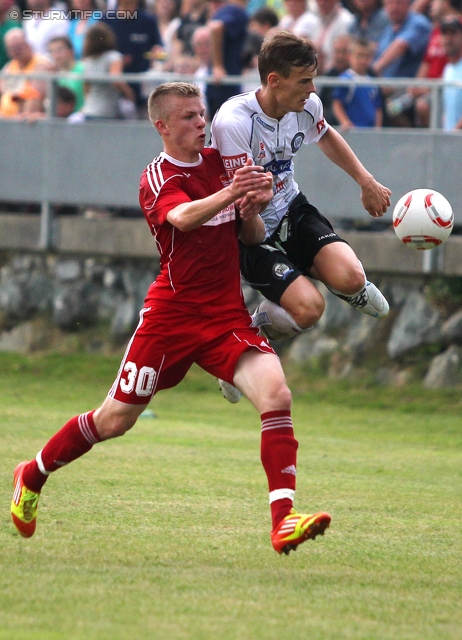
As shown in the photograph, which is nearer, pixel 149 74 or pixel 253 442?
pixel 253 442

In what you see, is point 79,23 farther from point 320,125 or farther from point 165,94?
point 165,94

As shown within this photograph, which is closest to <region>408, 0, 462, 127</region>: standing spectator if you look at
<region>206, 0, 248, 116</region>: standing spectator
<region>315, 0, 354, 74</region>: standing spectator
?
<region>315, 0, 354, 74</region>: standing spectator

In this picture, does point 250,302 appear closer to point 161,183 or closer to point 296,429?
point 296,429

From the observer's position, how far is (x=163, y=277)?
5.94 m

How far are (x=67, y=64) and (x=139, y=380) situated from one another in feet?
31.2

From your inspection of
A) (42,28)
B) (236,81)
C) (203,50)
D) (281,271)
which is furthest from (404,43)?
(281,271)

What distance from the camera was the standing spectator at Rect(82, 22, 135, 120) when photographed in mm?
13828

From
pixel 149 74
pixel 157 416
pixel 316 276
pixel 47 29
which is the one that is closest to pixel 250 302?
pixel 157 416

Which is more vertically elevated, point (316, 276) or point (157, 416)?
point (316, 276)

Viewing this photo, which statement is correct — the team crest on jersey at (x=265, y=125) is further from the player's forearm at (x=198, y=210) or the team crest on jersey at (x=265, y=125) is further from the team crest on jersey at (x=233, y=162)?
the player's forearm at (x=198, y=210)

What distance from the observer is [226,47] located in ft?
44.0

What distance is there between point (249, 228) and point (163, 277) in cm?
60

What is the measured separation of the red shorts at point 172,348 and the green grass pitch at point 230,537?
0.89 m

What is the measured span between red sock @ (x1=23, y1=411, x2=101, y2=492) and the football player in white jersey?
1.48 m
